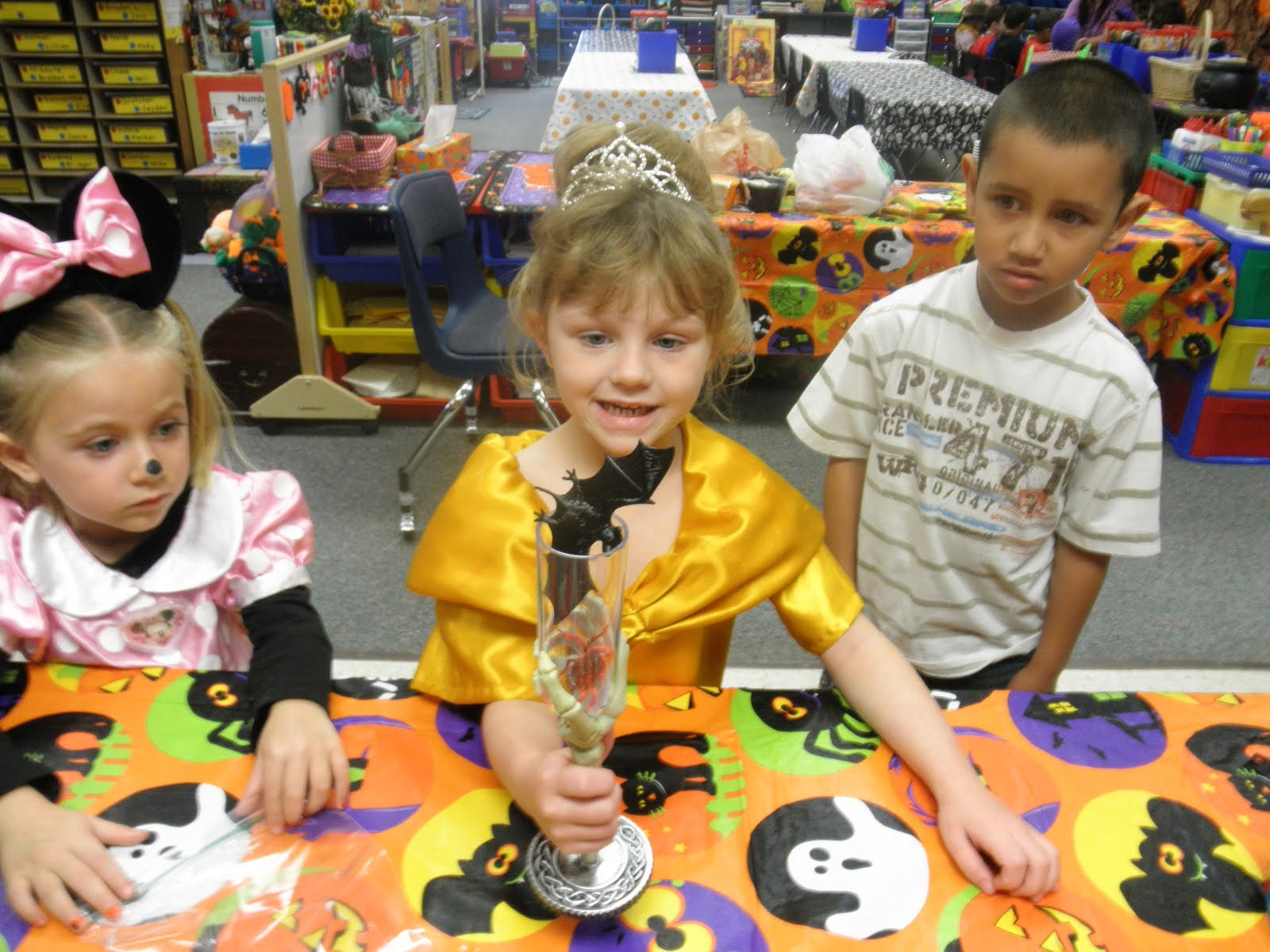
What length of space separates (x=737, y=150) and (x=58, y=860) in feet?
9.38

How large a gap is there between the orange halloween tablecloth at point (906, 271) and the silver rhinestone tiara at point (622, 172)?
5.35 feet

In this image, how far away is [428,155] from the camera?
9.53 ft

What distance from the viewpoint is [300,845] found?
645 millimetres

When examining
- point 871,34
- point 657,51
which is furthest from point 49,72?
point 871,34

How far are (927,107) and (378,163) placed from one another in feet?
10.00

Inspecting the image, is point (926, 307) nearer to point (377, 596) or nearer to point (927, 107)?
point (377, 596)

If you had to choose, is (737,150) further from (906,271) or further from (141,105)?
(141,105)

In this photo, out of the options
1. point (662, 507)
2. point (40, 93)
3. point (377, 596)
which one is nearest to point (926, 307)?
point (662, 507)

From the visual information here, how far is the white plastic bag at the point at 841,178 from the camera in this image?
2697 mm

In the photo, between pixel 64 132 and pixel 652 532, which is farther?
pixel 64 132

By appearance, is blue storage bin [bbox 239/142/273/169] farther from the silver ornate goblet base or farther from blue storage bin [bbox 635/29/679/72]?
the silver ornate goblet base

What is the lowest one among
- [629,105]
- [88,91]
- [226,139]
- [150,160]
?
[150,160]

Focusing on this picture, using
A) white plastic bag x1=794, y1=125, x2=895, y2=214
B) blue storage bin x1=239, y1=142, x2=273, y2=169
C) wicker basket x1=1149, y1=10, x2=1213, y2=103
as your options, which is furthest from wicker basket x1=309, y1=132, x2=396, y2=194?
wicker basket x1=1149, y1=10, x2=1213, y2=103

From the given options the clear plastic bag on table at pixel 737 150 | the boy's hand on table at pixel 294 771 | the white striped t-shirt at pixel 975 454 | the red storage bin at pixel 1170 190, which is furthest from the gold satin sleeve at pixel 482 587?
the red storage bin at pixel 1170 190
